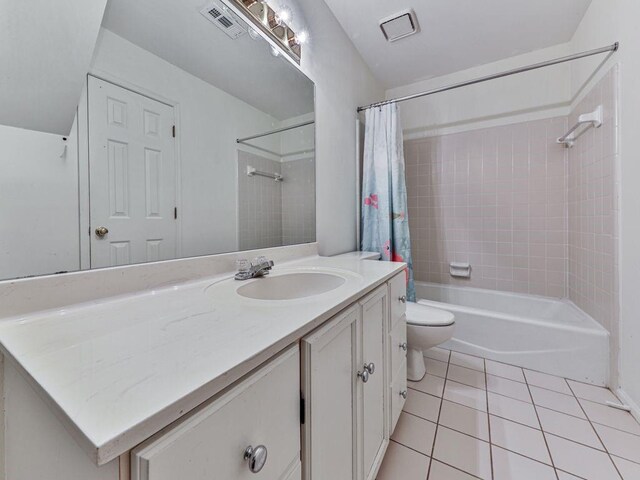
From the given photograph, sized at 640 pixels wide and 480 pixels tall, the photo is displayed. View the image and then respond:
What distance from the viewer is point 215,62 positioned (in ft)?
3.41

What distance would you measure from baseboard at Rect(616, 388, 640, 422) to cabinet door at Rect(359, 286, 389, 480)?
125 cm

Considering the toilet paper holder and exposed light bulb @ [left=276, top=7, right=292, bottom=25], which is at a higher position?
exposed light bulb @ [left=276, top=7, right=292, bottom=25]

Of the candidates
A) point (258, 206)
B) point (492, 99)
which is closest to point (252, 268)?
point (258, 206)

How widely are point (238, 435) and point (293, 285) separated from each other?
2.35 ft

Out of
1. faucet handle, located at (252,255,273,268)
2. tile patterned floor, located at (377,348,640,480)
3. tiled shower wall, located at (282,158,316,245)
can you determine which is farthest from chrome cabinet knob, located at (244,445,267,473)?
tiled shower wall, located at (282,158,316,245)

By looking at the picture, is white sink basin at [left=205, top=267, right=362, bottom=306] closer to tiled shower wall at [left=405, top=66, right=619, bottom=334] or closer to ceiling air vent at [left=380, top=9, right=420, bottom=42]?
tiled shower wall at [left=405, top=66, right=619, bottom=334]

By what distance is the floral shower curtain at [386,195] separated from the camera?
2020 mm

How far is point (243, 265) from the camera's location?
1.03 meters

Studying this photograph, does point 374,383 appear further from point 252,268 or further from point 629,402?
point 629,402

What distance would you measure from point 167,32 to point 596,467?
7.13 feet

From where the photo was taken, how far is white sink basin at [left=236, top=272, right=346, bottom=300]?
3.21 feet

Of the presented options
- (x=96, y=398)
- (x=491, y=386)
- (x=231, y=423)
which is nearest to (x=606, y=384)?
(x=491, y=386)

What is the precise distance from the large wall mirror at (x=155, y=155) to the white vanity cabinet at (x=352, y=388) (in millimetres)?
593

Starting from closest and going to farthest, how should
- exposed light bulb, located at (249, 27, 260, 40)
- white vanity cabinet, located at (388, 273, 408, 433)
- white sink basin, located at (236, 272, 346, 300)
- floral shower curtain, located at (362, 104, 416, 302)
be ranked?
white sink basin, located at (236, 272, 346, 300) < white vanity cabinet, located at (388, 273, 408, 433) < exposed light bulb, located at (249, 27, 260, 40) < floral shower curtain, located at (362, 104, 416, 302)
